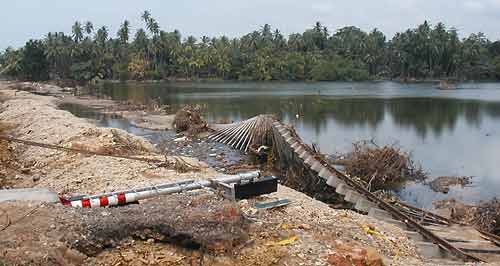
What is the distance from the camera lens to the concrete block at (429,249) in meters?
7.77

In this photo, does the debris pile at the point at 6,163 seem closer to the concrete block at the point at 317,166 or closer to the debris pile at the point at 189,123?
the concrete block at the point at 317,166

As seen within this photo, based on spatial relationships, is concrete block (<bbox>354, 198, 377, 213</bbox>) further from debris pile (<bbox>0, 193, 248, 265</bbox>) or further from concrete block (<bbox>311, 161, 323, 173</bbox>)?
debris pile (<bbox>0, 193, 248, 265</bbox>)

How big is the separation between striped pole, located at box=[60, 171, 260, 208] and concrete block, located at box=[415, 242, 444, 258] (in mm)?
2957

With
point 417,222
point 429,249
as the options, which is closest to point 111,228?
point 429,249

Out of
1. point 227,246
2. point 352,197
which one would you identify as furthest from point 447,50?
point 227,246

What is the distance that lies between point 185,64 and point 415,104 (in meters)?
58.0

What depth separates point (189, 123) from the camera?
2411 centimetres

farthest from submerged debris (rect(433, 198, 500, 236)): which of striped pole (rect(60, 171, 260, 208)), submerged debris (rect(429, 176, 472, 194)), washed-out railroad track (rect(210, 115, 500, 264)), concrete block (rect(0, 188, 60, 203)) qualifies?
concrete block (rect(0, 188, 60, 203))

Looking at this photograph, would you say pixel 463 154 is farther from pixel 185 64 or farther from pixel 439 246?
pixel 185 64

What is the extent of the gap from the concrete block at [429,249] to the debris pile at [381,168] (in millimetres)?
7064

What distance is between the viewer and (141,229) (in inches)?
231

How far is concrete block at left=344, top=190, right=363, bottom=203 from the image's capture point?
10688mm

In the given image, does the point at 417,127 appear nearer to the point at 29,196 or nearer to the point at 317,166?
the point at 317,166

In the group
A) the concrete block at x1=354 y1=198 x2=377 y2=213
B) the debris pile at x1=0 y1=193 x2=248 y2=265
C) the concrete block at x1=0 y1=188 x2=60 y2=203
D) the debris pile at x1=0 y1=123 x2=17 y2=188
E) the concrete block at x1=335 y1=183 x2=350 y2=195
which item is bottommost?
the concrete block at x1=354 y1=198 x2=377 y2=213
